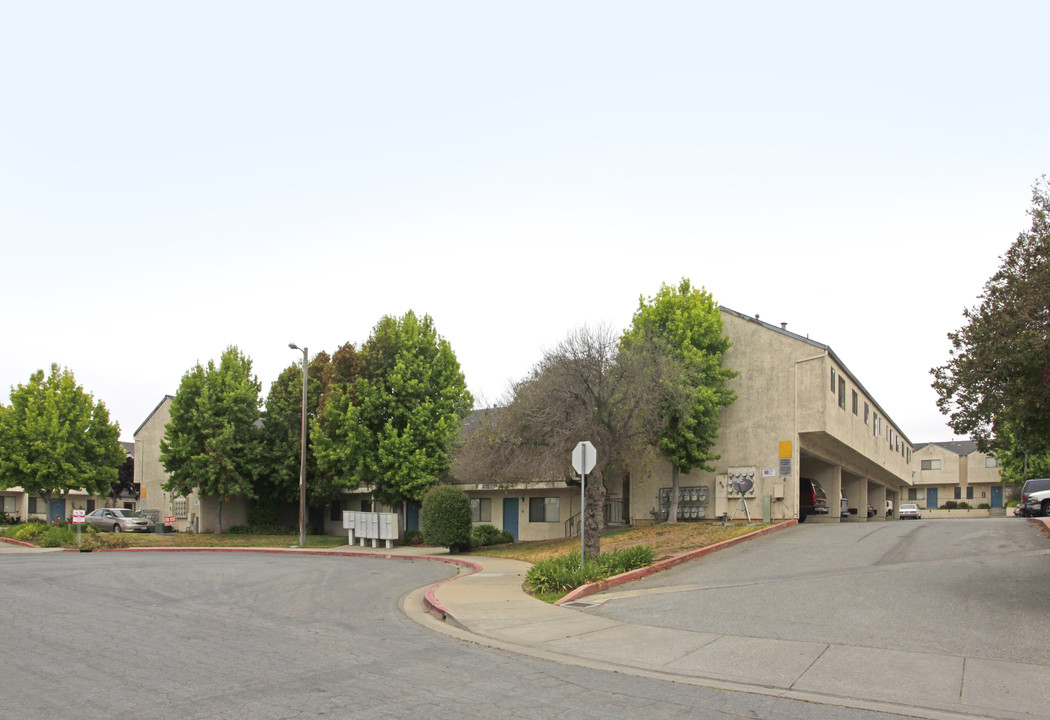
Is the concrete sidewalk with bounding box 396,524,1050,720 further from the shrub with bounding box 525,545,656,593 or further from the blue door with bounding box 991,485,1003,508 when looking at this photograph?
the blue door with bounding box 991,485,1003,508

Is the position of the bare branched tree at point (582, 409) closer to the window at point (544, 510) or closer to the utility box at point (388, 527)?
the utility box at point (388, 527)

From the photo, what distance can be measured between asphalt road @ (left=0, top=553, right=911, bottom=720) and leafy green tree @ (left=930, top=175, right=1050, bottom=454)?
7304mm

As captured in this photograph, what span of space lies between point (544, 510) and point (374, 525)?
8.43 metres

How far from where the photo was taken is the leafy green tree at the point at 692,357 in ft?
88.8

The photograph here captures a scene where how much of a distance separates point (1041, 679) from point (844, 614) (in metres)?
3.41

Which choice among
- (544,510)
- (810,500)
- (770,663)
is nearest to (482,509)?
(544,510)

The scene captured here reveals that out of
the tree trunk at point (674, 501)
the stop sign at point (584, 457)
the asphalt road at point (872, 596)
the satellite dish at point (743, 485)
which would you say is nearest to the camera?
the asphalt road at point (872, 596)

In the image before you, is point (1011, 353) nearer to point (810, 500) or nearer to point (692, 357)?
point (692, 357)

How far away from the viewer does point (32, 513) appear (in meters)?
59.2

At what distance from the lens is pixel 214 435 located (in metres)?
38.7

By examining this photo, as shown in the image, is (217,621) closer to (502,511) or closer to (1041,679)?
(1041,679)

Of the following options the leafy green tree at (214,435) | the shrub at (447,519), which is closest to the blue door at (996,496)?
the shrub at (447,519)

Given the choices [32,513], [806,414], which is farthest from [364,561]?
[32,513]

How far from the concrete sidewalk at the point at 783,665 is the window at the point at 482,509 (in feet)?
81.0
